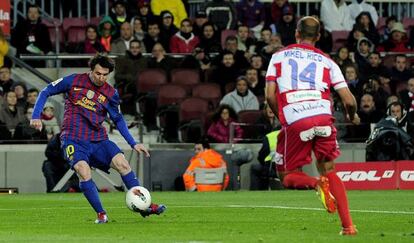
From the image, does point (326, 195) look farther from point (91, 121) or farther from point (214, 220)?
point (91, 121)

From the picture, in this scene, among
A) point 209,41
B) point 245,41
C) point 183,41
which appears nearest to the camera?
point 209,41

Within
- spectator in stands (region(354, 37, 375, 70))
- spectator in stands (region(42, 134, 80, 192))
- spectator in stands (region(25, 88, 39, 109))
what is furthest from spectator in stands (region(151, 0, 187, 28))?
spectator in stands (region(42, 134, 80, 192))

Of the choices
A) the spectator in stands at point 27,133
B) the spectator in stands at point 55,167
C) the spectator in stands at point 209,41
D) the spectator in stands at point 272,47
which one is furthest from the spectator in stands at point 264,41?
the spectator in stands at point 55,167

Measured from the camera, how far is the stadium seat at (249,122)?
25219 mm

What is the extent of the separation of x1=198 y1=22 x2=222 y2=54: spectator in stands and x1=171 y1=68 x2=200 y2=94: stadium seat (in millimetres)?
964

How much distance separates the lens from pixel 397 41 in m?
29.2

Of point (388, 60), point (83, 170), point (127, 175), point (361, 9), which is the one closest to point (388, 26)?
point (361, 9)

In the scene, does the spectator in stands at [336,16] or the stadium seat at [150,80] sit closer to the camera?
the stadium seat at [150,80]

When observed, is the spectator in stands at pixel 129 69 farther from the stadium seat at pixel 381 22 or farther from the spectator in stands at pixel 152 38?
the stadium seat at pixel 381 22

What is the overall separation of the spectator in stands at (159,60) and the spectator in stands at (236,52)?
3.37ft

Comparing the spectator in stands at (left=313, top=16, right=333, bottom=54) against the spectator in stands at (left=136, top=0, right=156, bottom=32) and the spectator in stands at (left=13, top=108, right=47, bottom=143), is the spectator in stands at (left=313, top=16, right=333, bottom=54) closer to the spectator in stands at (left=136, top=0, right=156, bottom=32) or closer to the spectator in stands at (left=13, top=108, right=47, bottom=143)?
the spectator in stands at (left=136, top=0, right=156, bottom=32)

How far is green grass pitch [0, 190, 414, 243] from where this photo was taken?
12258 millimetres

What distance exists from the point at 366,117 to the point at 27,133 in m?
6.16

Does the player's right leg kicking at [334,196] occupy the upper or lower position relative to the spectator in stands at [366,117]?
upper
